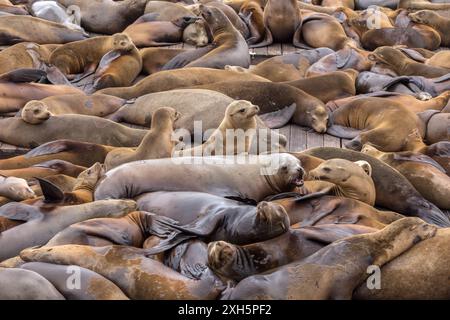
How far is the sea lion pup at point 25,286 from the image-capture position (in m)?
4.95

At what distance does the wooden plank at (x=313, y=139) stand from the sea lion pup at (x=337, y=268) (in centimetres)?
284

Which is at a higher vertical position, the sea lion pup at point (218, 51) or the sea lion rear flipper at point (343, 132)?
the sea lion pup at point (218, 51)

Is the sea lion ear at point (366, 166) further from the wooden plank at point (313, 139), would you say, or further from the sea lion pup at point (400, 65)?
the sea lion pup at point (400, 65)

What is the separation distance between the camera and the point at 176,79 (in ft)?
30.5

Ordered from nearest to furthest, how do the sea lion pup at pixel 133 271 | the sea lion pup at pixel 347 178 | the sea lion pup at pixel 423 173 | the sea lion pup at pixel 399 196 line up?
the sea lion pup at pixel 133 271 → the sea lion pup at pixel 347 178 → the sea lion pup at pixel 399 196 → the sea lion pup at pixel 423 173

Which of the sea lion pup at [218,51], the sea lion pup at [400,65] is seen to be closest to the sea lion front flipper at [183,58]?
the sea lion pup at [218,51]

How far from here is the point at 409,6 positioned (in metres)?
13.0

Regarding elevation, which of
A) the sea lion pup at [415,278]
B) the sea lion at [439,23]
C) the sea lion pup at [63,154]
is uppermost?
the sea lion pup at [415,278]

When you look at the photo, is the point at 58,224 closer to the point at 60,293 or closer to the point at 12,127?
the point at 60,293

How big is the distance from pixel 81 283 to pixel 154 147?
7.63 feet

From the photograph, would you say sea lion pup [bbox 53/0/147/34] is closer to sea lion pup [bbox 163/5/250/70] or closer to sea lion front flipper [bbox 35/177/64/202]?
sea lion pup [bbox 163/5/250/70]

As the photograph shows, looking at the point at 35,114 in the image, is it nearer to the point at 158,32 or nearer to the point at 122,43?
the point at 122,43
